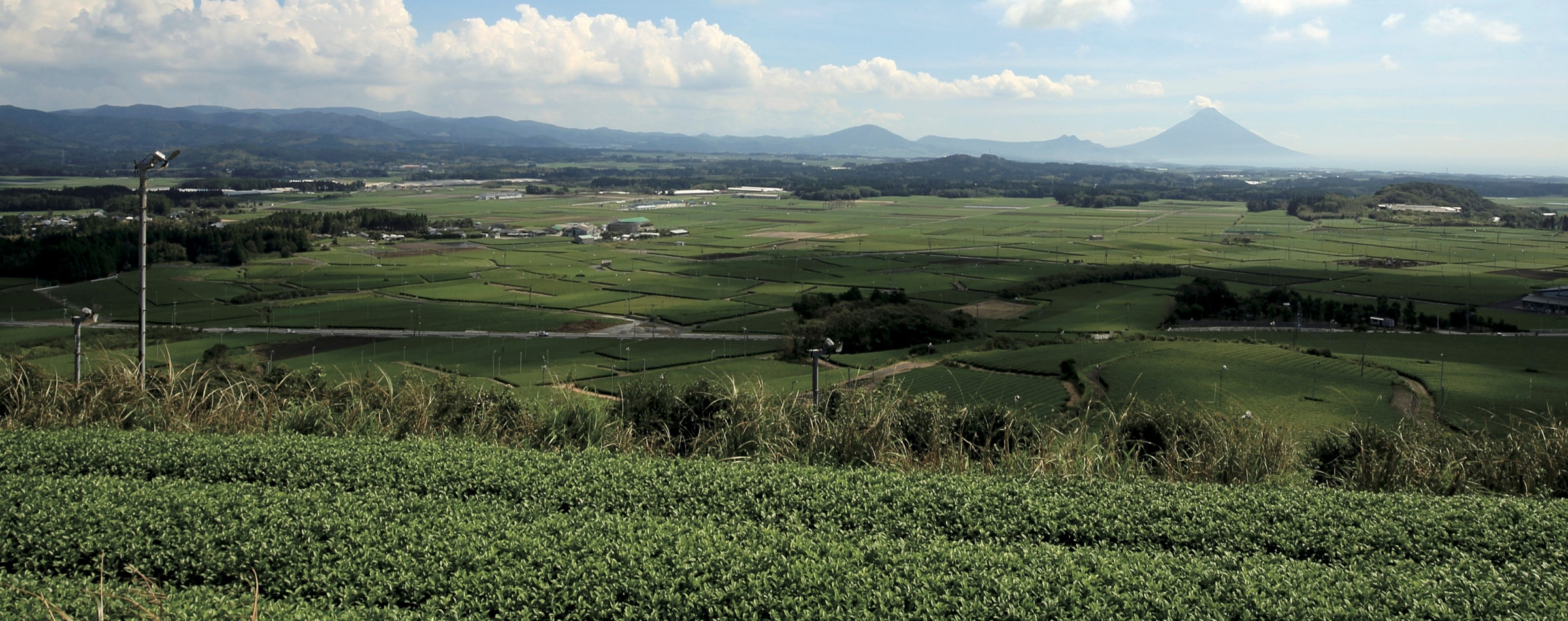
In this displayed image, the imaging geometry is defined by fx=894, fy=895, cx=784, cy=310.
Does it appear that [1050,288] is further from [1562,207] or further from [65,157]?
[65,157]

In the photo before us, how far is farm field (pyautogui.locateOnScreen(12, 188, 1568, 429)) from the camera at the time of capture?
3366 centimetres

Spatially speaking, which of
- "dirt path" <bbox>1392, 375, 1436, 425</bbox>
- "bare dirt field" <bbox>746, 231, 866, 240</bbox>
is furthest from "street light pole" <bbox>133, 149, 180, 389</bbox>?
"bare dirt field" <bbox>746, 231, 866, 240</bbox>

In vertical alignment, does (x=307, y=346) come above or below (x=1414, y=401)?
below

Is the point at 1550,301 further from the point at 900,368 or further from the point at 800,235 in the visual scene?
the point at 800,235

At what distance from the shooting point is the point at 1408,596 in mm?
5562

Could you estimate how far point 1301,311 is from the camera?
53.6 m

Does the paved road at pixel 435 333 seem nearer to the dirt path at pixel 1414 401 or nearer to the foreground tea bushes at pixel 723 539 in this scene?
the dirt path at pixel 1414 401

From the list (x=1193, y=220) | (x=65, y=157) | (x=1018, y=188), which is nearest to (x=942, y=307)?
(x=1193, y=220)

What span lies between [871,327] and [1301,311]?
92.2ft

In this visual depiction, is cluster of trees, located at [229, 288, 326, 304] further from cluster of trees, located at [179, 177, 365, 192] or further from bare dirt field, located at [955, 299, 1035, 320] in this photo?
cluster of trees, located at [179, 177, 365, 192]

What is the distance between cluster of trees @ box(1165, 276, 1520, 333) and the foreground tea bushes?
4850cm

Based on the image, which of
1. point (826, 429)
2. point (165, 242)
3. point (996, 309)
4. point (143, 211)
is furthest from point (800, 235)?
point (826, 429)

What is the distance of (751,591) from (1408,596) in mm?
4085

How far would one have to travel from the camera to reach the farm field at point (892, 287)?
33656 millimetres
